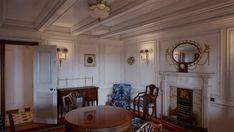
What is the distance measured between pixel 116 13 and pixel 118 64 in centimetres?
340

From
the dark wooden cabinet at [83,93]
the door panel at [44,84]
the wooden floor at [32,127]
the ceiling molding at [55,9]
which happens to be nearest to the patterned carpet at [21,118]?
the wooden floor at [32,127]

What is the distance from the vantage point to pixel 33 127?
4270 millimetres

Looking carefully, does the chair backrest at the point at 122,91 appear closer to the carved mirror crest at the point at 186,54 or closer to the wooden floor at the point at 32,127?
the carved mirror crest at the point at 186,54

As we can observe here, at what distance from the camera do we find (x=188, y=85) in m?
4.27

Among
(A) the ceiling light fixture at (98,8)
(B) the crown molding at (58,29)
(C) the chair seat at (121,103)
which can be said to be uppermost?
(B) the crown molding at (58,29)

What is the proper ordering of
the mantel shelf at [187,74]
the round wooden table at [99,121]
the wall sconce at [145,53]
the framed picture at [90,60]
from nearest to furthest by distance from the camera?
the round wooden table at [99,121] → the mantel shelf at [187,74] → the wall sconce at [145,53] → the framed picture at [90,60]

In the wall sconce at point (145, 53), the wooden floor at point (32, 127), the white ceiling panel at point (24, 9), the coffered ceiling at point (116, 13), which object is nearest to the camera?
the coffered ceiling at point (116, 13)

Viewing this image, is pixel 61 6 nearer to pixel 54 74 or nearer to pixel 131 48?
pixel 54 74

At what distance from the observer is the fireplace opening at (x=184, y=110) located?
431cm

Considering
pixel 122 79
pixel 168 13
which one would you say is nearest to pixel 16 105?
pixel 122 79

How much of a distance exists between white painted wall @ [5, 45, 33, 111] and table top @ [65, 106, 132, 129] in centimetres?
359

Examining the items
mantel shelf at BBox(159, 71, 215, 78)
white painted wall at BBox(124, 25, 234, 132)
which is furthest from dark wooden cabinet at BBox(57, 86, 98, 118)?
white painted wall at BBox(124, 25, 234, 132)

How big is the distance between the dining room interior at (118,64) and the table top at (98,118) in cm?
1

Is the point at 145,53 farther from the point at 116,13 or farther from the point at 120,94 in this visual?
the point at 116,13
